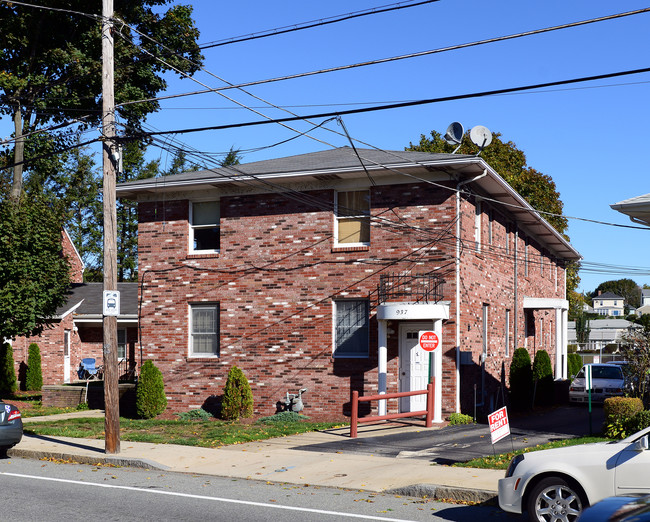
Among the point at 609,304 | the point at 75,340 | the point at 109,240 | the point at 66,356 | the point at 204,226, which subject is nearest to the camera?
the point at 109,240

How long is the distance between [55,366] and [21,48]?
43.7ft

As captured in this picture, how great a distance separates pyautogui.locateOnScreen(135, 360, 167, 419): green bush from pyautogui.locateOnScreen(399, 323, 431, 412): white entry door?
23.2ft

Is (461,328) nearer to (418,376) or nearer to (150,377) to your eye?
(418,376)

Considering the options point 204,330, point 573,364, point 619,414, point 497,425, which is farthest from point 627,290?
point 497,425

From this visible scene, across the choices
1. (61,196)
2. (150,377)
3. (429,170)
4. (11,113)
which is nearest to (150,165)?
(61,196)

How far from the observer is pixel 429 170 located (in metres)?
20.5

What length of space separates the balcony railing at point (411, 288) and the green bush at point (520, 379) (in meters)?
5.76

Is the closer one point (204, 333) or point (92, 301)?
point (204, 333)

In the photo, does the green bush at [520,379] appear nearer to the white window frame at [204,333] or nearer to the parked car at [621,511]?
the white window frame at [204,333]

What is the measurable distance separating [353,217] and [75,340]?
1829 cm

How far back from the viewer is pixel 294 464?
1462 centimetres

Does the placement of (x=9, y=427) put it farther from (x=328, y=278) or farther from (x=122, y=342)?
(x=122, y=342)

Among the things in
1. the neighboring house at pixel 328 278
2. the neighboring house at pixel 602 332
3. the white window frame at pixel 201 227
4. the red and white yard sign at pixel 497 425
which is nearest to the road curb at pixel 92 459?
the red and white yard sign at pixel 497 425

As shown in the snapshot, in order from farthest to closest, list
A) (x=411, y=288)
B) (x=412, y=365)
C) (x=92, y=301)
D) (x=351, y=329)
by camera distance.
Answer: (x=92, y=301)
(x=351, y=329)
(x=412, y=365)
(x=411, y=288)
